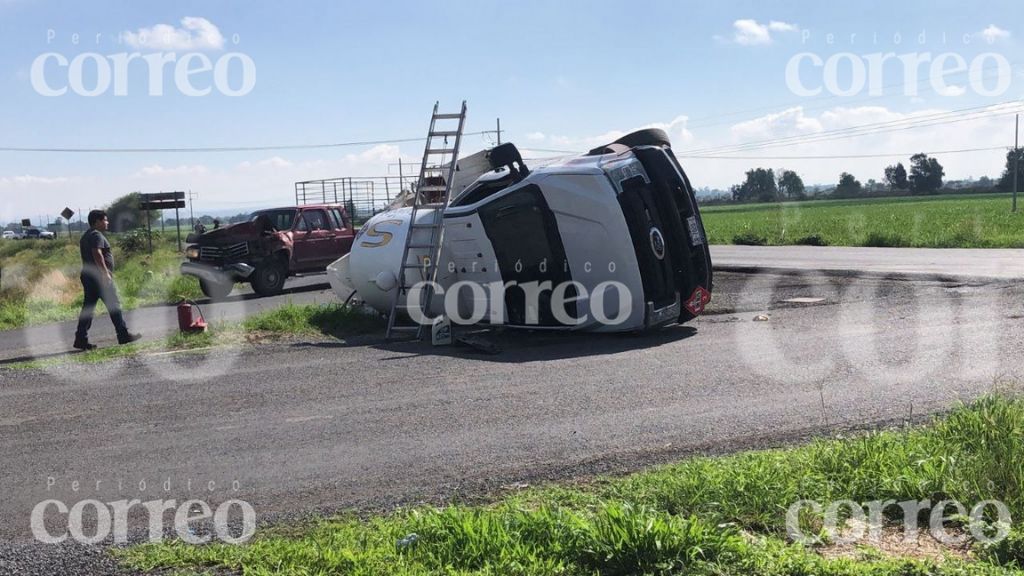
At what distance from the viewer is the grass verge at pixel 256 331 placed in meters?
12.1

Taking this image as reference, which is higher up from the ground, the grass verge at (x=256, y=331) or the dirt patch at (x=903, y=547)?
the grass verge at (x=256, y=331)

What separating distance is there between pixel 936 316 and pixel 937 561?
341 inches

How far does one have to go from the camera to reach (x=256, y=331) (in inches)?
535

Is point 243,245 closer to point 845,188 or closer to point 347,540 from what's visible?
point 347,540

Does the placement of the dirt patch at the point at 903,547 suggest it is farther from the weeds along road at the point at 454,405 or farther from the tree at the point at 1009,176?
the tree at the point at 1009,176

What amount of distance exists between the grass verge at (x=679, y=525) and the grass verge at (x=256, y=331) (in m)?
7.69

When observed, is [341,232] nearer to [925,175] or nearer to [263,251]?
[263,251]

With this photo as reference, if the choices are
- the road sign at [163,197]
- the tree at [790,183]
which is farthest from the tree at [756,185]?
the road sign at [163,197]

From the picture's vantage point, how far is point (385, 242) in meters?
14.0

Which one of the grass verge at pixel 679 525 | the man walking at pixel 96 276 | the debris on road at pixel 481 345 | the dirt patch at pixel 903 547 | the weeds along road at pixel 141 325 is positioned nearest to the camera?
the grass verge at pixel 679 525

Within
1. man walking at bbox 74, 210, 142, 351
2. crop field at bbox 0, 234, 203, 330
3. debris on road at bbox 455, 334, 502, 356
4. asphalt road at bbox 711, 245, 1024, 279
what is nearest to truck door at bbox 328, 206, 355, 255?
crop field at bbox 0, 234, 203, 330

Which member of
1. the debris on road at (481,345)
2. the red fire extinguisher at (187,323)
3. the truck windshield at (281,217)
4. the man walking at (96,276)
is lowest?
the debris on road at (481,345)

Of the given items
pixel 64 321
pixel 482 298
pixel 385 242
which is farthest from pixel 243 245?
pixel 482 298

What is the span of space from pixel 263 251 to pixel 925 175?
119m
